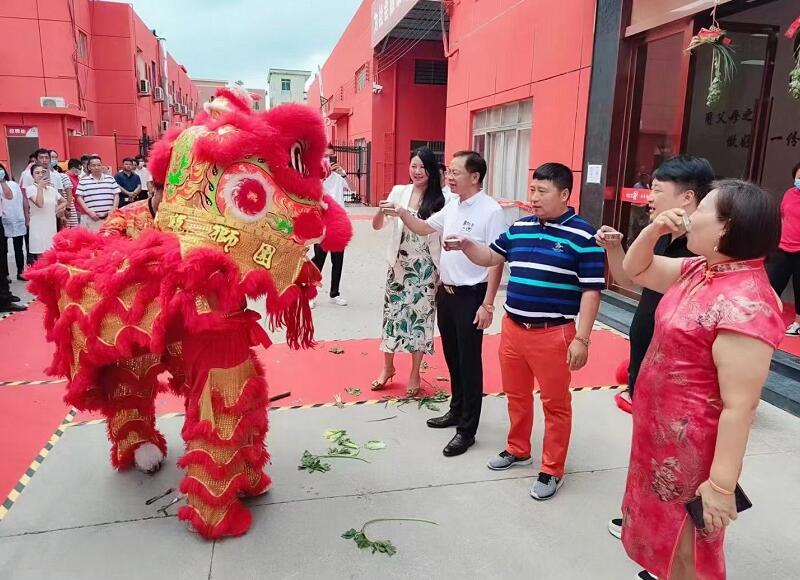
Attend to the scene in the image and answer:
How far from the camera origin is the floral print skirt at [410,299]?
382cm

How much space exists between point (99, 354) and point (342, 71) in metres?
24.0

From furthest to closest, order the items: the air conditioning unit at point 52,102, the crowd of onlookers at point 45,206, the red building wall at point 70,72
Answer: the air conditioning unit at point 52,102
the red building wall at point 70,72
the crowd of onlookers at point 45,206

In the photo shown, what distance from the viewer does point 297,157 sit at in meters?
2.35

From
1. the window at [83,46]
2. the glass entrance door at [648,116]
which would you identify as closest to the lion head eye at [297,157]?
the glass entrance door at [648,116]

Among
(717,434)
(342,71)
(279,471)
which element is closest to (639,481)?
(717,434)

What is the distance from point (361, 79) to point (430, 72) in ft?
11.0

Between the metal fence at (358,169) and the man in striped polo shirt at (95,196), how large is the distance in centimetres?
1227

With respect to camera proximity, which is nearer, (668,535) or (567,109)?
(668,535)

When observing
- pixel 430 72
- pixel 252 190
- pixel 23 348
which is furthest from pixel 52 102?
pixel 252 190

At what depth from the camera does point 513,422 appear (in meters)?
3.02

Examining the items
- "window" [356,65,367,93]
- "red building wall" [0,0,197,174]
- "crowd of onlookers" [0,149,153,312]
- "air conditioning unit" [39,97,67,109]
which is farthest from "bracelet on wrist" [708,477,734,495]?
"window" [356,65,367,93]

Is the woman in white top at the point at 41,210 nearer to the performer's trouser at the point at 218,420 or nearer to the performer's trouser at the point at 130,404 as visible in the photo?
the performer's trouser at the point at 130,404

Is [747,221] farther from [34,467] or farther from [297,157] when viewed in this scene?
[34,467]

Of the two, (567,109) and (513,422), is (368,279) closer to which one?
(567,109)
